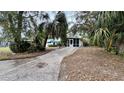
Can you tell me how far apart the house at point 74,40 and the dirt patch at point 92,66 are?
0.12 m

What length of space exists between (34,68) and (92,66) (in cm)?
98

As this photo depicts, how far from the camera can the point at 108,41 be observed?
3748 mm

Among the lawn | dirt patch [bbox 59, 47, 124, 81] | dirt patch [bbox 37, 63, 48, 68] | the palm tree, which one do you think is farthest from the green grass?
the palm tree

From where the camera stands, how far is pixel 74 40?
12.5 ft

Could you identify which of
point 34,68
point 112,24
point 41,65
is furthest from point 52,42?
point 112,24

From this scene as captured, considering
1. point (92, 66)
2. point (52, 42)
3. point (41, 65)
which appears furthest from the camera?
point (52, 42)

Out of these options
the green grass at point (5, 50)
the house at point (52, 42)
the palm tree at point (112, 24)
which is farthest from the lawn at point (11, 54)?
the palm tree at point (112, 24)

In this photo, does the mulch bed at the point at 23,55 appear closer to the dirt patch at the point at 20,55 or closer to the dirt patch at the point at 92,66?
the dirt patch at the point at 20,55

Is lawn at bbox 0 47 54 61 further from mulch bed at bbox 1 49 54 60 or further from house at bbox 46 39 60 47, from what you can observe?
house at bbox 46 39 60 47

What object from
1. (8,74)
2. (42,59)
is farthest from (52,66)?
(8,74)

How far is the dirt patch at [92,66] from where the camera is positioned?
11.1 ft

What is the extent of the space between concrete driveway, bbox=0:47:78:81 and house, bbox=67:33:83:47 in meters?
0.13

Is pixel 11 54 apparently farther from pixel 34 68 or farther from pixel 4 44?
pixel 34 68

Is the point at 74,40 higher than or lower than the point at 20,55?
higher
